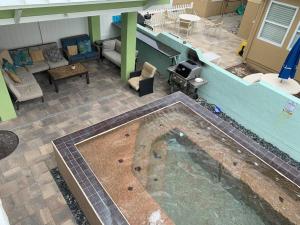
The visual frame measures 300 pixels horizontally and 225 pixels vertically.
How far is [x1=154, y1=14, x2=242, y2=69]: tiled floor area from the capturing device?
1318 cm

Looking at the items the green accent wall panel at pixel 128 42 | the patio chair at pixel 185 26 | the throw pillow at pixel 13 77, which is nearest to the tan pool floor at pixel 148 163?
the green accent wall panel at pixel 128 42

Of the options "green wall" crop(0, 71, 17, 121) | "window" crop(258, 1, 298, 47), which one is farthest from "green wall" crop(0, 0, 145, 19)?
"window" crop(258, 1, 298, 47)

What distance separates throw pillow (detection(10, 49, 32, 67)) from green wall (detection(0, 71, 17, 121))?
9.16 feet

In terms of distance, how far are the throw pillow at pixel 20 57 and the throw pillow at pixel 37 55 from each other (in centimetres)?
16

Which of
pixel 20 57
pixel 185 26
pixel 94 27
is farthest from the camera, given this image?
pixel 185 26

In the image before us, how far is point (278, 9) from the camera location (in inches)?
436

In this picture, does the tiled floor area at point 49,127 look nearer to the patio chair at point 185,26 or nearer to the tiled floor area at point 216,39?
the tiled floor area at point 216,39

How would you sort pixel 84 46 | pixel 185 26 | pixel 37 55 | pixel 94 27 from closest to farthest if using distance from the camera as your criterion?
pixel 37 55
pixel 84 46
pixel 94 27
pixel 185 26

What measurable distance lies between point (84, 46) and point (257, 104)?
25.8 feet

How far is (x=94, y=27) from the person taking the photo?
11828 millimetres

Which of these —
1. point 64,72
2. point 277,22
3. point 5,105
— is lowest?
→ point 5,105

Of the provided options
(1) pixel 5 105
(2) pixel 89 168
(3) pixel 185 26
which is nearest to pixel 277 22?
(3) pixel 185 26

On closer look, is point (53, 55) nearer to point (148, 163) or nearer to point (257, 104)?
point (148, 163)

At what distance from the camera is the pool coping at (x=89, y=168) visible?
5.33m
